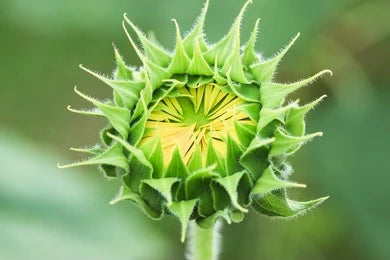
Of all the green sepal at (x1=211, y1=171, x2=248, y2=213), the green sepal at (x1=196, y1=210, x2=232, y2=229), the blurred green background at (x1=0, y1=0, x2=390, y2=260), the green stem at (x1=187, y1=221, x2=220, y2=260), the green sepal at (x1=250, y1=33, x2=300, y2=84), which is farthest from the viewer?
the blurred green background at (x1=0, y1=0, x2=390, y2=260)

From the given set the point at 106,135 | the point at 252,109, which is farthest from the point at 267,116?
the point at 106,135

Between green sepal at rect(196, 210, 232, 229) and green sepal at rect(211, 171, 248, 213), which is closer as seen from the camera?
green sepal at rect(211, 171, 248, 213)

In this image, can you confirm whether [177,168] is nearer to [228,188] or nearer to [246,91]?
[228,188]

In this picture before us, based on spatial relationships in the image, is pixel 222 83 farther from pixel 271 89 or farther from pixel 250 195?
pixel 250 195

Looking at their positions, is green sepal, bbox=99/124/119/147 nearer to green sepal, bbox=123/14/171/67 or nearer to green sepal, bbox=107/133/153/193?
green sepal, bbox=107/133/153/193

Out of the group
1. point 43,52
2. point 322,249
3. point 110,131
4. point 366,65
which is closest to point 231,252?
point 322,249

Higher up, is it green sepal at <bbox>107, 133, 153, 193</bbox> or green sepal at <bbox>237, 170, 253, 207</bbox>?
green sepal at <bbox>107, 133, 153, 193</bbox>

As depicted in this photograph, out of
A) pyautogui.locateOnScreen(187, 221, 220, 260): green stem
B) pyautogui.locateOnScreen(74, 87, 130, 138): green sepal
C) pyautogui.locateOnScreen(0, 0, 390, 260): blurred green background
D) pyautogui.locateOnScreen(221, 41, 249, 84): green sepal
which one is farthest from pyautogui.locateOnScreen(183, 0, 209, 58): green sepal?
pyautogui.locateOnScreen(0, 0, 390, 260): blurred green background
